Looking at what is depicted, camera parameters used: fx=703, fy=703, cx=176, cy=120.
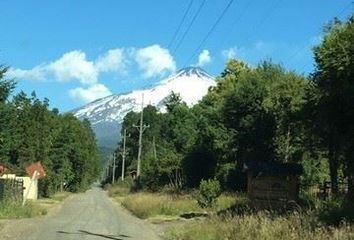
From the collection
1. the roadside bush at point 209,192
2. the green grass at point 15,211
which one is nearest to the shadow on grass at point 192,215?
the roadside bush at point 209,192

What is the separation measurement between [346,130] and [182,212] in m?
14.1

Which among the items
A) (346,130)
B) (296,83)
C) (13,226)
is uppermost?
(296,83)

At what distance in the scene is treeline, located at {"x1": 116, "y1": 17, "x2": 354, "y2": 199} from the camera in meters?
26.7

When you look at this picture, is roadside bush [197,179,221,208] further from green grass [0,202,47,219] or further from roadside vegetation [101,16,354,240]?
green grass [0,202,47,219]

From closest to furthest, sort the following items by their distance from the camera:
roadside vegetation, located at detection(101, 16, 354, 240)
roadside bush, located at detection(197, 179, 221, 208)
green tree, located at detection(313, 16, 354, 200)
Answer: roadside vegetation, located at detection(101, 16, 354, 240), green tree, located at detection(313, 16, 354, 200), roadside bush, located at detection(197, 179, 221, 208)

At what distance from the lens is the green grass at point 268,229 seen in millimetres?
16078

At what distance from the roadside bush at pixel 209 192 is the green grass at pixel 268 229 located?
13219 mm

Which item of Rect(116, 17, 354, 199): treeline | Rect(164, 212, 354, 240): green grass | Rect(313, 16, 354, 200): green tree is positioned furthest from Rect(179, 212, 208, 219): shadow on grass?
Rect(164, 212, 354, 240): green grass

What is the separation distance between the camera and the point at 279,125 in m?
49.8

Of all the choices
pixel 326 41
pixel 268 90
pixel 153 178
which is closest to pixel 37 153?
pixel 153 178

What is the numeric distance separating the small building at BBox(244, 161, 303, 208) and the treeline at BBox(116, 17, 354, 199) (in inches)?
81.2

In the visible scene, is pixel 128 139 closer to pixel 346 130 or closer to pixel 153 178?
pixel 153 178

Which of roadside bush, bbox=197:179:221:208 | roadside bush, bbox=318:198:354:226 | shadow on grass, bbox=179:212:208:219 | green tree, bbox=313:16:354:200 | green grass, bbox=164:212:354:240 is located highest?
green tree, bbox=313:16:354:200

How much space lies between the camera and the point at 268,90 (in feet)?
170
